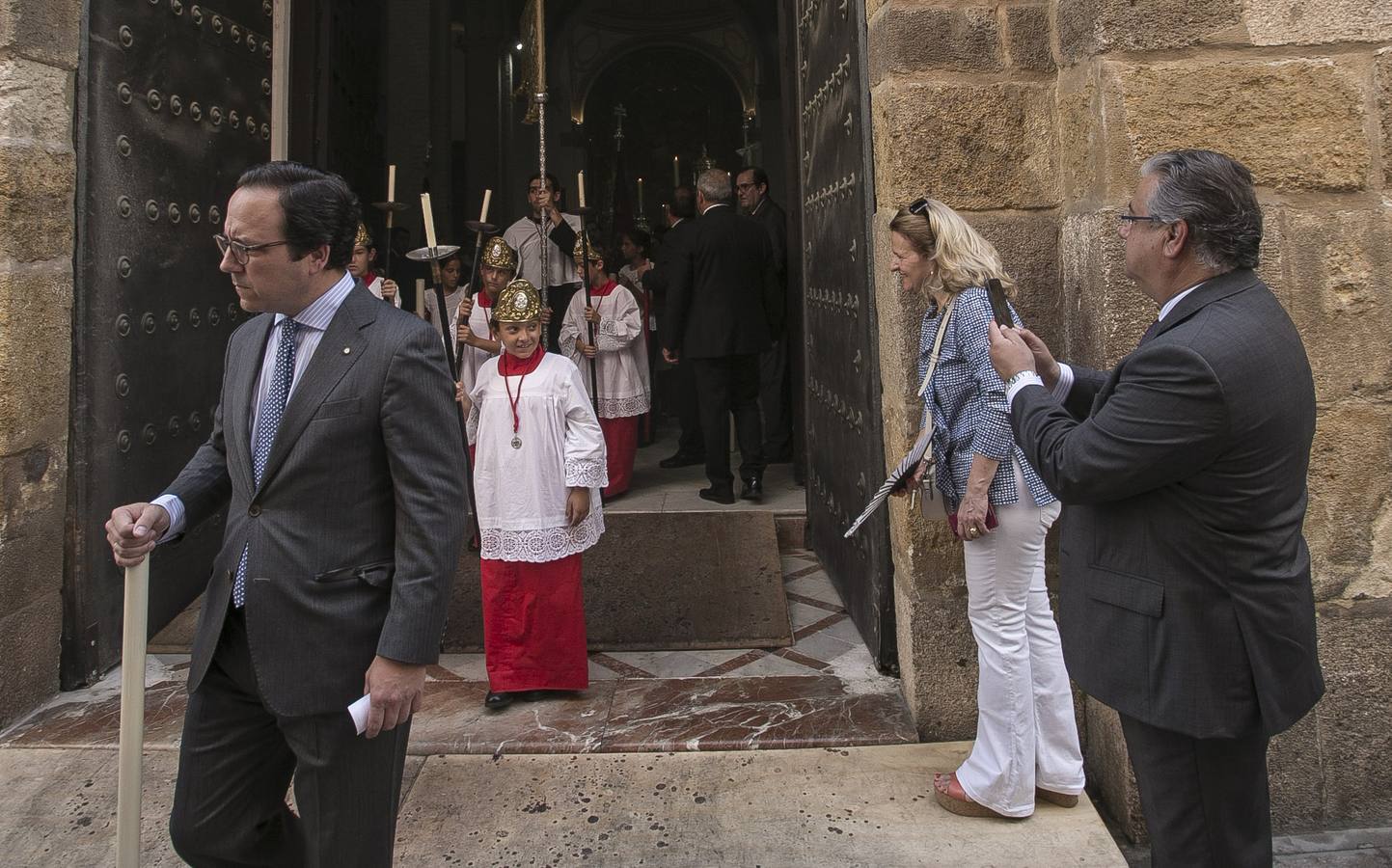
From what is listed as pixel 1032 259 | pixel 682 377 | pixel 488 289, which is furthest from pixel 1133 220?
pixel 682 377

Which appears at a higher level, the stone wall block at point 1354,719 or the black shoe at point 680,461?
the black shoe at point 680,461

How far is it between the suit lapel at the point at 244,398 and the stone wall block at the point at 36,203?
1.98m

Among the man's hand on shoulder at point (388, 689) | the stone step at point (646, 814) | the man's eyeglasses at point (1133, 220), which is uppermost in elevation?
the man's eyeglasses at point (1133, 220)

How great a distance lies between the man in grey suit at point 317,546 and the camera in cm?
190

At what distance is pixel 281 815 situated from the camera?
2.12m

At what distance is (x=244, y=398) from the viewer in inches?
80.2

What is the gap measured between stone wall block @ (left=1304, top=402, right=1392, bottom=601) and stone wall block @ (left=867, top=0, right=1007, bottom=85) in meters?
1.48

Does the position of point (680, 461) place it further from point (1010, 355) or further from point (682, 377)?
point (1010, 355)

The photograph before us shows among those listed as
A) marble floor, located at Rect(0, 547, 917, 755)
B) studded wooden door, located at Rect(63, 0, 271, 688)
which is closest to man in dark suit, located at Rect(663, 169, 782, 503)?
marble floor, located at Rect(0, 547, 917, 755)

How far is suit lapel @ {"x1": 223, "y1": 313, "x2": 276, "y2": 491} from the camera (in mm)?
1998

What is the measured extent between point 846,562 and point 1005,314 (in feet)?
7.34

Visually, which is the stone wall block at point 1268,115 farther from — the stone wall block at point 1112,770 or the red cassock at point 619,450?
the red cassock at point 619,450

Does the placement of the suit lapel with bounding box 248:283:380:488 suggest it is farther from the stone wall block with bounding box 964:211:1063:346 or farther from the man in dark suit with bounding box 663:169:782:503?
the man in dark suit with bounding box 663:169:782:503

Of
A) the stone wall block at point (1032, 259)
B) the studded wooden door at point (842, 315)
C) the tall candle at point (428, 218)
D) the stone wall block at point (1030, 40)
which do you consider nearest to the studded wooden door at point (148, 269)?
the tall candle at point (428, 218)
